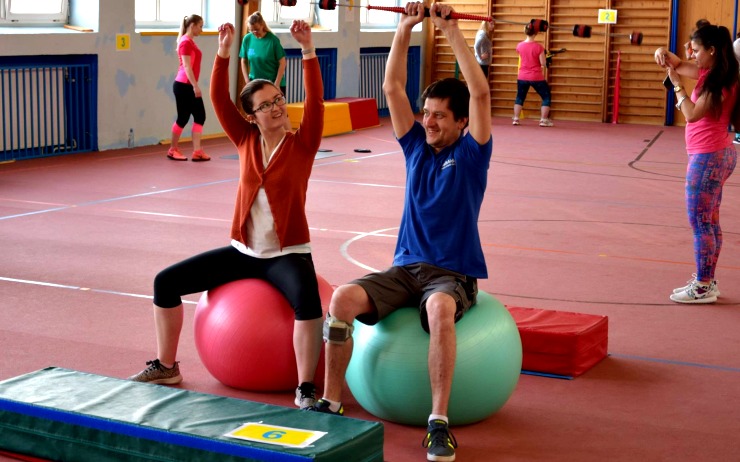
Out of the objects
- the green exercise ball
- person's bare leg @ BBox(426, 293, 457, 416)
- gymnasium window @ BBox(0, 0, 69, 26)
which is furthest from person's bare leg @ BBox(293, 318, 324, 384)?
gymnasium window @ BBox(0, 0, 69, 26)

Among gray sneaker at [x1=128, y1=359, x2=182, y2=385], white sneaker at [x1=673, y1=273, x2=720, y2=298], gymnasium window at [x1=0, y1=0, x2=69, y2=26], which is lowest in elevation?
gray sneaker at [x1=128, y1=359, x2=182, y2=385]

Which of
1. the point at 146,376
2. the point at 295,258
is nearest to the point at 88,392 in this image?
the point at 146,376

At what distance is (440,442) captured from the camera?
3.64 m

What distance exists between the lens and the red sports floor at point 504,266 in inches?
163

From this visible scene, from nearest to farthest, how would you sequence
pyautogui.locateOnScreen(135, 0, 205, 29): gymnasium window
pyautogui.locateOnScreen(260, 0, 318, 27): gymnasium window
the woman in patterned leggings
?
the woman in patterned leggings → pyautogui.locateOnScreen(135, 0, 205, 29): gymnasium window → pyautogui.locateOnScreen(260, 0, 318, 27): gymnasium window

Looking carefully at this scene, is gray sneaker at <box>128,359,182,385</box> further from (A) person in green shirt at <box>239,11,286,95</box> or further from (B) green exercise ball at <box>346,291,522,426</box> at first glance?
(A) person in green shirt at <box>239,11,286,95</box>

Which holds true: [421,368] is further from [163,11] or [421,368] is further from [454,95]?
[163,11]

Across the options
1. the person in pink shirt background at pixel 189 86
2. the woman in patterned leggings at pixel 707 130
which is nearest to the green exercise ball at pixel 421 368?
the woman in patterned leggings at pixel 707 130

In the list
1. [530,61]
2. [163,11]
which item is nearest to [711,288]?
[163,11]

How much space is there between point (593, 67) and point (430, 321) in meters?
15.0

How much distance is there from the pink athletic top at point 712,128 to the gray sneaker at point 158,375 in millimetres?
3087

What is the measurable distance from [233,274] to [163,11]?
10213mm

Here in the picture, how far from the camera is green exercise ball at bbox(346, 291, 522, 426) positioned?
389 cm

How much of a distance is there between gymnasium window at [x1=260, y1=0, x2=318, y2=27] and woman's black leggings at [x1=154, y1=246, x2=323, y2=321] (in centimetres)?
1128
